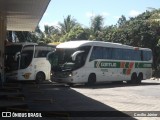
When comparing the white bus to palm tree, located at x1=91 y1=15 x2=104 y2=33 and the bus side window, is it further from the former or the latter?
palm tree, located at x1=91 y1=15 x2=104 y2=33

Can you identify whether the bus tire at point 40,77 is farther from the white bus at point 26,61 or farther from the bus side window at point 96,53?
the bus side window at point 96,53

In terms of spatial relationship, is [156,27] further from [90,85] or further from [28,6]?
[28,6]

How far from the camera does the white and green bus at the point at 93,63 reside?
23.3 m

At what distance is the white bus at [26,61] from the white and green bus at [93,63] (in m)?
1.98

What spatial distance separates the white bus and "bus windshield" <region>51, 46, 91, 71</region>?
196 centimetres

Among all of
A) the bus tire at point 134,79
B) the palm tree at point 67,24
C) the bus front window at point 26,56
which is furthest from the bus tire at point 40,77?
the palm tree at point 67,24

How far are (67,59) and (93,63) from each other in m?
1.84

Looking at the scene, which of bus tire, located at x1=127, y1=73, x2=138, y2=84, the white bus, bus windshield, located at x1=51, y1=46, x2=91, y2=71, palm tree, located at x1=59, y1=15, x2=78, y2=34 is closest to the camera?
bus windshield, located at x1=51, y1=46, x2=91, y2=71

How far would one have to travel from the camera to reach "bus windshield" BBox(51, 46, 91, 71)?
23281 millimetres

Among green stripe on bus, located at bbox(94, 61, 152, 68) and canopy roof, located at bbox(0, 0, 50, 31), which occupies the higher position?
canopy roof, located at bbox(0, 0, 50, 31)

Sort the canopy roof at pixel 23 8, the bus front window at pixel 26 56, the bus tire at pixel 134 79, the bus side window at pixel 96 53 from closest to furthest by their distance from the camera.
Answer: the canopy roof at pixel 23 8 → the bus side window at pixel 96 53 → the bus front window at pixel 26 56 → the bus tire at pixel 134 79

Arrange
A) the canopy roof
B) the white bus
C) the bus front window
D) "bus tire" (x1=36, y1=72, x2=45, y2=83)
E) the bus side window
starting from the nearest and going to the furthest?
1. the canopy roof
2. the bus side window
3. the white bus
4. the bus front window
5. "bus tire" (x1=36, y1=72, x2=45, y2=83)

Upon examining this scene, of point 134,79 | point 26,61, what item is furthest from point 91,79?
point 134,79

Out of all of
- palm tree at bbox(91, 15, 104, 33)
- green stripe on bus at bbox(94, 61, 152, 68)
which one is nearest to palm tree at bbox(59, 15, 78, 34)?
palm tree at bbox(91, 15, 104, 33)
